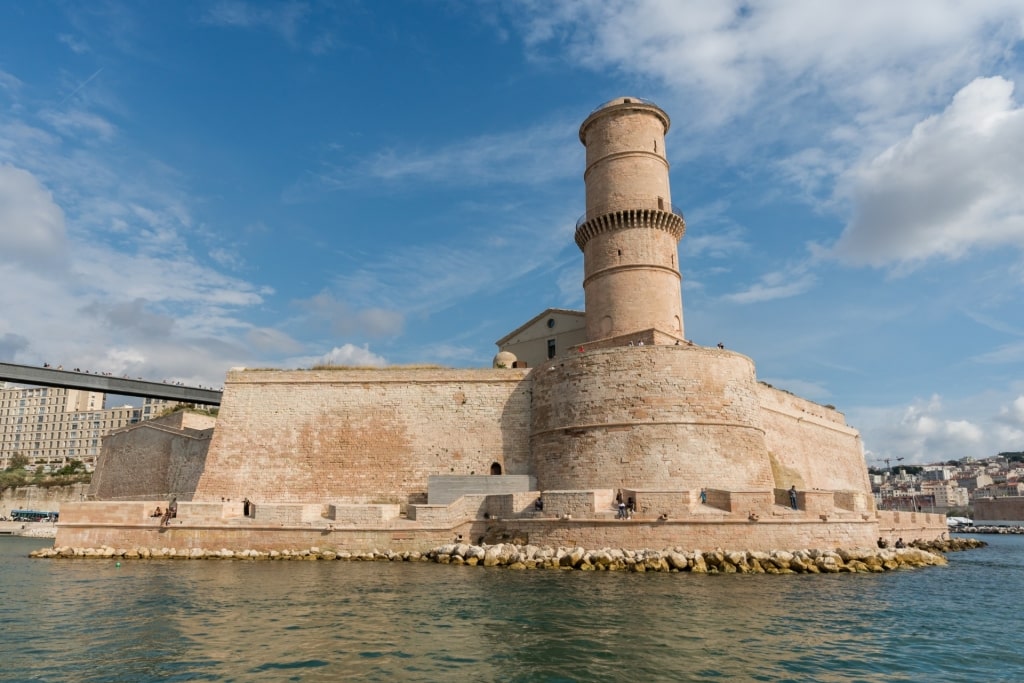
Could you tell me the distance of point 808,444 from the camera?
89.4ft

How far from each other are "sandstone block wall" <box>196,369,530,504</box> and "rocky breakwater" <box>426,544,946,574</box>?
17.3ft

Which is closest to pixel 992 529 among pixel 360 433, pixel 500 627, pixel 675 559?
pixel 675 559

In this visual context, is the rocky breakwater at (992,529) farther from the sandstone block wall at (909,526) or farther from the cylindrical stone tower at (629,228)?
the cylindrical stone tower at (629,228)

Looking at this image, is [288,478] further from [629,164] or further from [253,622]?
[629,164]

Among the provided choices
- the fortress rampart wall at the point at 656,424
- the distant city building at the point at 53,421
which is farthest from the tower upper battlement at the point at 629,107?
the distant city building at the point at 53,421

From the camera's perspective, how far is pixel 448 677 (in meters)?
7.07

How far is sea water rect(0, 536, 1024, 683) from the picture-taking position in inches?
292

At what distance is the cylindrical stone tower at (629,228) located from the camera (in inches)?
907

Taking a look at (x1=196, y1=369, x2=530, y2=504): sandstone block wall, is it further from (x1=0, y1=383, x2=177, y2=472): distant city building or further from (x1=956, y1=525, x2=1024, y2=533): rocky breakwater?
(x1=0, y1=383, x2=177, y2=472): distant city building

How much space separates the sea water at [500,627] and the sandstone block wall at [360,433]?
22.4 ft

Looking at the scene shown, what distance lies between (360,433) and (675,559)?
11.3 meters

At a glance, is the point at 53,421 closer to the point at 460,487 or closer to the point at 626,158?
the point at 460,487

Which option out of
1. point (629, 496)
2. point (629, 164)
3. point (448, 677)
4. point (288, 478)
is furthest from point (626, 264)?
point (448, 677)

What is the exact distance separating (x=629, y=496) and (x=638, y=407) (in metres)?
3.41
